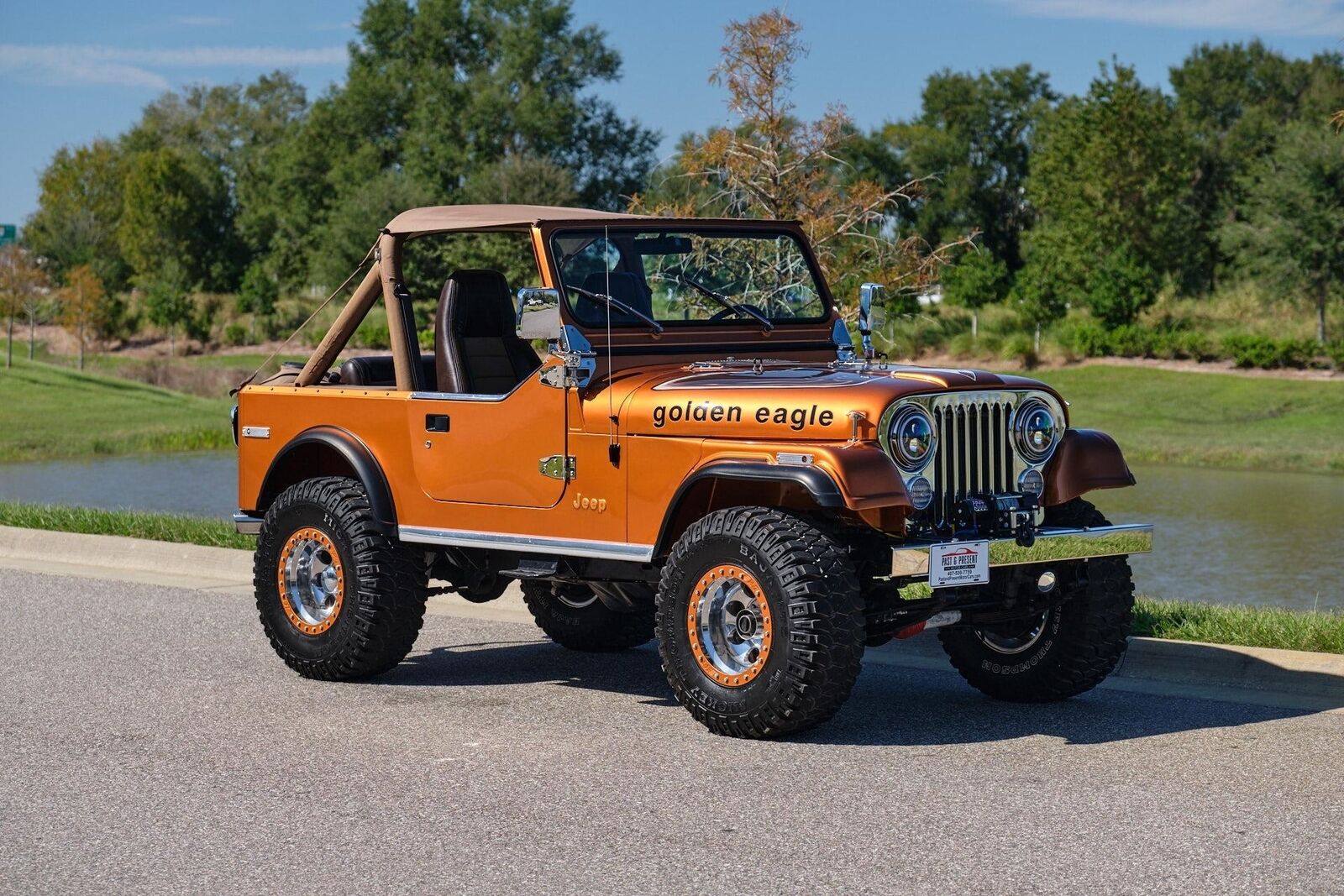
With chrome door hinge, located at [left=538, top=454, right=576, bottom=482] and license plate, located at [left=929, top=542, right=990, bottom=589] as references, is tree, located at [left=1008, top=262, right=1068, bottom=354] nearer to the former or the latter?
chrome door hinge, located at [left=538, top=454, right=576, bottom=482]

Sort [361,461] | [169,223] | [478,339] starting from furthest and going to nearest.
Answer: [169,223] → [478,339] → [361,461]

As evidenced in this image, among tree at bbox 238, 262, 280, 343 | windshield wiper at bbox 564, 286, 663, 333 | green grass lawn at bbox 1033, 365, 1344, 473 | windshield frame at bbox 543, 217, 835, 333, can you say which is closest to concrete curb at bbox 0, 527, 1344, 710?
windshield frame at bbox 543, 217, 835, 333

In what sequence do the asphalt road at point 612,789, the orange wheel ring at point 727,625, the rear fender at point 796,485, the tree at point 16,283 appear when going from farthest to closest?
1. the tree at point 16,283
2. the orange wheel ring at point 727,625
3. the rear fender at point 796,485
4. the asphalt road at point 612,789

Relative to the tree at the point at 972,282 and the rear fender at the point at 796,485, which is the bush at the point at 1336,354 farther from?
the rear fender at the point at 796,485

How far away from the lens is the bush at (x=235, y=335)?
248ft

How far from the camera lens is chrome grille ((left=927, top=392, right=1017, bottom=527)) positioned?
7484mm

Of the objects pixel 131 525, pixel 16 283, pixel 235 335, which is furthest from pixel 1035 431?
pixel 235 335

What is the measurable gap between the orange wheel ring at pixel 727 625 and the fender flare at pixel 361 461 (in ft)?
6.50

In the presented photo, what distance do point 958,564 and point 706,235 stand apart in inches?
102

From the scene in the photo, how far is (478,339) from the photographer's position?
9.01 m

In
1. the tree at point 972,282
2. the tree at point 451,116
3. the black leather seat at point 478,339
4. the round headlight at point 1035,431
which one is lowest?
the round headlight at point 1035,431

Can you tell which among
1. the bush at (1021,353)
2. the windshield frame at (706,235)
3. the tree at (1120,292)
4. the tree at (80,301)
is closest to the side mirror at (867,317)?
the windshield frame at (706,235)

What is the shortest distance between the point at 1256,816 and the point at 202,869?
3484 mm

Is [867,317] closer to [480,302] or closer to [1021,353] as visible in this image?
[480,302]
